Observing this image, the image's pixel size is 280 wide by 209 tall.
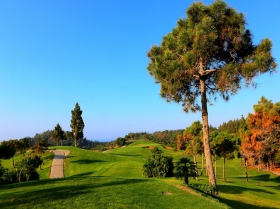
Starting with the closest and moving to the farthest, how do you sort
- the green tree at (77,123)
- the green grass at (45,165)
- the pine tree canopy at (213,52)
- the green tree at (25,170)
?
the pine tree canopy at (213,52) → the green tree at (25,170) → the green grass at (45,165) → the green tree at (77,123)

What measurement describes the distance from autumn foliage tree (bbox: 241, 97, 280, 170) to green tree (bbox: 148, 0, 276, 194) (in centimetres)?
1706

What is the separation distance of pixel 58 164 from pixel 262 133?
1499 inches

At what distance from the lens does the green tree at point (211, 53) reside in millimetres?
15242

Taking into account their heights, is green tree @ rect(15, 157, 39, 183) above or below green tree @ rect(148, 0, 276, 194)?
below

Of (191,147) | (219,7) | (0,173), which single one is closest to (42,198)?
(219,7)

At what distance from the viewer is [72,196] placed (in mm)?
12242

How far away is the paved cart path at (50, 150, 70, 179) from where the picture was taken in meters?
41.9

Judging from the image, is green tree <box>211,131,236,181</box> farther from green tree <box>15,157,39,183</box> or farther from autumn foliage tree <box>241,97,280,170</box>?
green tree <box>15,157,39,183</box>

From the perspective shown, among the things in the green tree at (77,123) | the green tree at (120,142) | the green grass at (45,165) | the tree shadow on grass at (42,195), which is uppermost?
the green tree at (77,123)

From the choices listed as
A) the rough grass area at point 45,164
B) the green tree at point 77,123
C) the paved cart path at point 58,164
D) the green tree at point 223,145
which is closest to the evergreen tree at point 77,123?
the green tree at point 77,123

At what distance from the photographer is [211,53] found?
1631 cm

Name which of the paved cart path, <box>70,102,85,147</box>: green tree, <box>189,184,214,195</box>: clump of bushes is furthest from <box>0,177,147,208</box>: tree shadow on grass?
<box>70,102,85,147</box>: green tree

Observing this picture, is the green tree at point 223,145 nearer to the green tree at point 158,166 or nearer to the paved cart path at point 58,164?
the green tree at point 158,166

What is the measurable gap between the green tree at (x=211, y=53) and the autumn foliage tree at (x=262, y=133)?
17.1m
